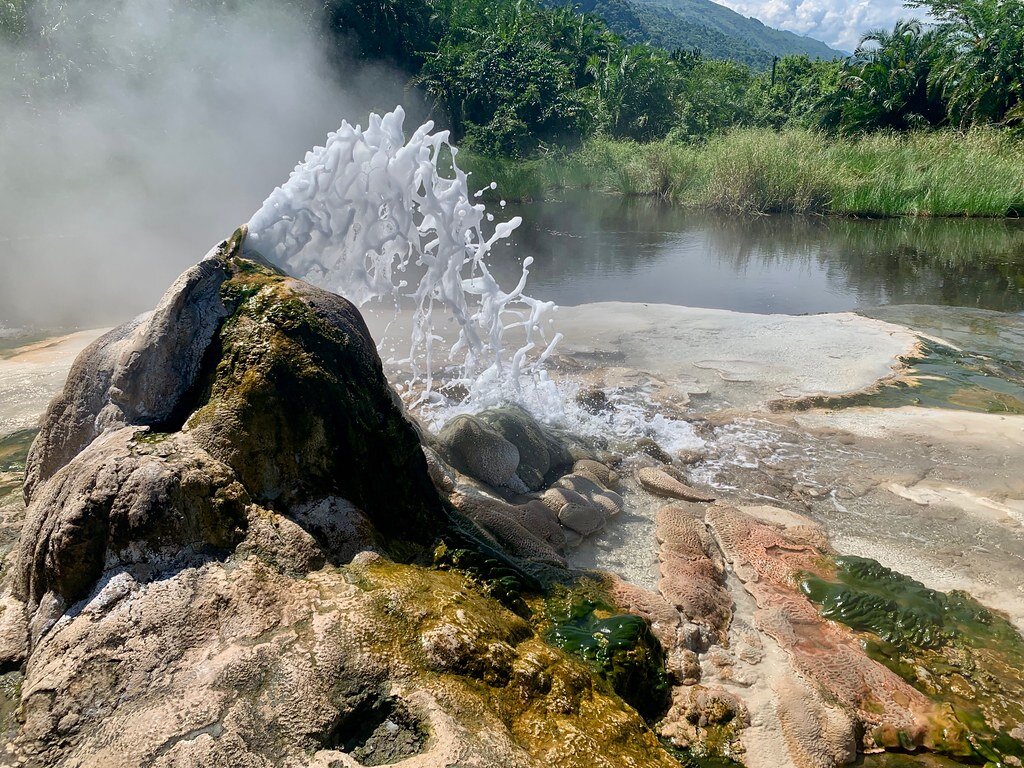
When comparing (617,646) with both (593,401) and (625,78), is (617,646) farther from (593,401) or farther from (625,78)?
(625,78)

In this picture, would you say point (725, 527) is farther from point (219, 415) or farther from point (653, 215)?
point (653, 215)

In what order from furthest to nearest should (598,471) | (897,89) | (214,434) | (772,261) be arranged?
(897,89), (772,261), (598,471), (214,434)

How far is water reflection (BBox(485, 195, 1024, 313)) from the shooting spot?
9805 millimetres

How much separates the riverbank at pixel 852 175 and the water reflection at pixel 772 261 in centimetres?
49

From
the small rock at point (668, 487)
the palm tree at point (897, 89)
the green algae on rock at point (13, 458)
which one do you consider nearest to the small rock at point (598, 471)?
the small rock at point (668, 487)

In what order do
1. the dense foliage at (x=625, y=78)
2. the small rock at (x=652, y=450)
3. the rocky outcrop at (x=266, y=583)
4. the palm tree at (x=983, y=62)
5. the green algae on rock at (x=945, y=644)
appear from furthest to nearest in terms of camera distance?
1. the dense foliage at (x=625, y=78)
2. the palm tree at (x=983, y=62)
3. the small rock at (x=652, y=450)
4. the green algae on rock at (x=945, y=644)
5. the rocky outcrop at (x=266, y=583)

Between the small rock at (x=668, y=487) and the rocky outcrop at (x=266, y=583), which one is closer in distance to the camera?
the rocky outcrop at (x=266, y=583)

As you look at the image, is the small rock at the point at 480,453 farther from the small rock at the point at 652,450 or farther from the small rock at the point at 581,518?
the small rock at the point at 652,450

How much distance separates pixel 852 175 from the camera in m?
16.1

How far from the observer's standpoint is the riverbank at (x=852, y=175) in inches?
584

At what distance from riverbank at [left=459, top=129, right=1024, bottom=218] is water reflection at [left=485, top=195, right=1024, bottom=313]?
0.49m

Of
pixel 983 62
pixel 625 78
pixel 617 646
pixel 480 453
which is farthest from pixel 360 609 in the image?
pixel 625 78

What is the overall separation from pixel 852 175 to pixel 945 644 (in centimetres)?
1583

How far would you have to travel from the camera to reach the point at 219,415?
2.27m
